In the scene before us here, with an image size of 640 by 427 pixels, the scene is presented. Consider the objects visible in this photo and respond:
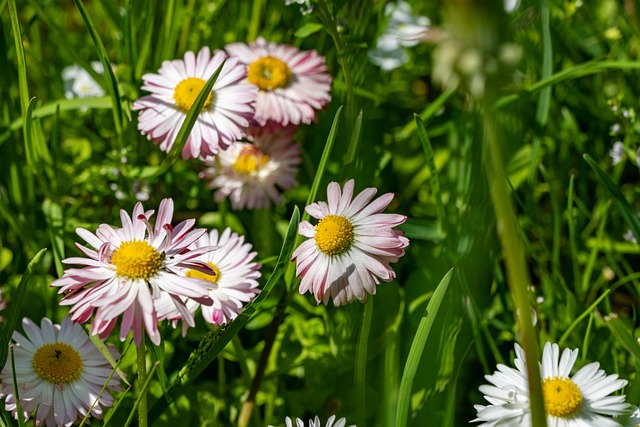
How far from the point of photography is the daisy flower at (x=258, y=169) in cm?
148

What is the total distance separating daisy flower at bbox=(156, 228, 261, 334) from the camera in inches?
43.6

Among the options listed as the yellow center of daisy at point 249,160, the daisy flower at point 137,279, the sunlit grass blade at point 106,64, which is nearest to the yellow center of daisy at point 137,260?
the daisy flower at point 137,279

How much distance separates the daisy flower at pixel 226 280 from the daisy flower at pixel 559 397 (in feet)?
1.20

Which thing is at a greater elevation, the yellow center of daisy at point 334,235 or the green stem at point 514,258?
the yellow center of daisy at point 334,235

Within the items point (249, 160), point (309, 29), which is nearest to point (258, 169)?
point (249, 160)

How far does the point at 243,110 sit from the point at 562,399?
2.18ft

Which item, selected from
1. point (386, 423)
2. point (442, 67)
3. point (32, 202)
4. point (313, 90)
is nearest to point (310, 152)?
point (313, 90)

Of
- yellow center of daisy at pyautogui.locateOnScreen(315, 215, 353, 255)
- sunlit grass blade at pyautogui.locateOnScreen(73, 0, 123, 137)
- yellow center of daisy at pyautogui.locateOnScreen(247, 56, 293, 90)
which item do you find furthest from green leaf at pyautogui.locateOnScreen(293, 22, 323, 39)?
yellow center of daisy at pyautogui.locateOnScreen(315, 215, 353, 255)

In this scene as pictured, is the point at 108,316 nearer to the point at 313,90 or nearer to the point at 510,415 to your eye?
the point at 510,415

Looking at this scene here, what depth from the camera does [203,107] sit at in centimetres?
133

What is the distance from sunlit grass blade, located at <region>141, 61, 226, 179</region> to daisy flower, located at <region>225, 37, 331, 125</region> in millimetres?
164

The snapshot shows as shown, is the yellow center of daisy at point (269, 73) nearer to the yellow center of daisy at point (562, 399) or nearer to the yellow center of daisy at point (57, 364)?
the yellow center of daisy at point (57, 364)

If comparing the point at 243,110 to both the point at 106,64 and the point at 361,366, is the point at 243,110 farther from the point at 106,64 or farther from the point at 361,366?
the point at 361,366

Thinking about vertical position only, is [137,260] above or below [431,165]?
below
